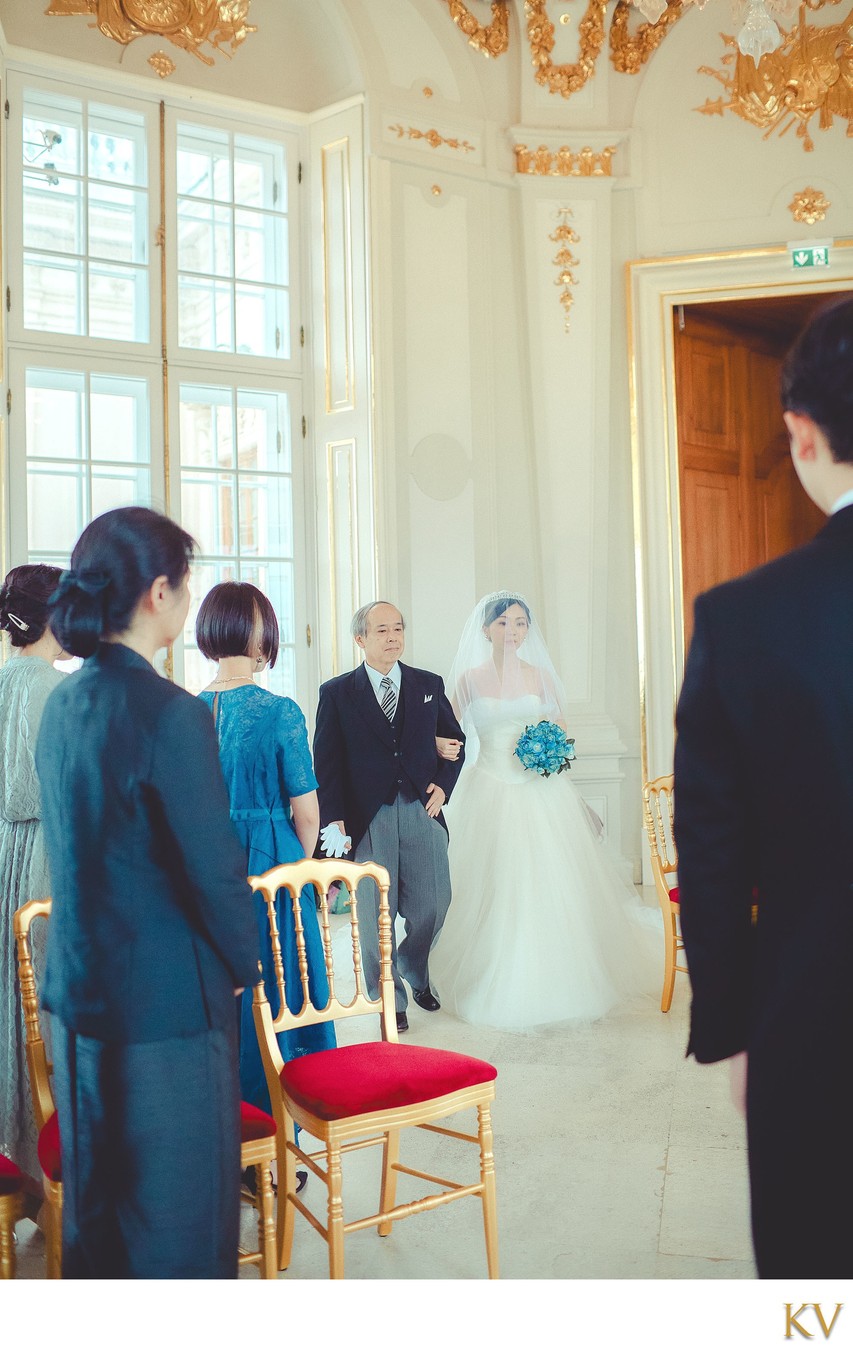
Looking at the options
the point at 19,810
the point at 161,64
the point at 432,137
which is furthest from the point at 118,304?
the point at 19,810

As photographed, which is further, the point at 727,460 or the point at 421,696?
the point at 727,460

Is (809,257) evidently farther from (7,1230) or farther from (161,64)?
(7,1230)

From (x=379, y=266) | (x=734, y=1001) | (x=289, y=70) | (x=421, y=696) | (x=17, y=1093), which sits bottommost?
(x=17, y=1093)

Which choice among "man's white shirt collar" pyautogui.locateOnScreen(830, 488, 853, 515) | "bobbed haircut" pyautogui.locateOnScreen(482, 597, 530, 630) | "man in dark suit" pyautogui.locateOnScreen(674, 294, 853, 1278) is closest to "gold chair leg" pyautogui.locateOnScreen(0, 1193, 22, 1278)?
"man in dark suit" pyautogui.locateOnScreen(674, 294, 853, 1278)

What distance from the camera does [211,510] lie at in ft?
21.7

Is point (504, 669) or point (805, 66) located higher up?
point (805, 66)

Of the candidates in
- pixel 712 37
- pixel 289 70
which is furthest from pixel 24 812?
pixel 712 37

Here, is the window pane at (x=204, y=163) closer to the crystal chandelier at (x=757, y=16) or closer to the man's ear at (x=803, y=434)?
the crystal chandelier at (x=757, y=16)

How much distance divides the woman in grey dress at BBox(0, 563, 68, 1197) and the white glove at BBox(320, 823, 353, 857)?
156 centimetres

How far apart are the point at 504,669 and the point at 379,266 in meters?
2.69

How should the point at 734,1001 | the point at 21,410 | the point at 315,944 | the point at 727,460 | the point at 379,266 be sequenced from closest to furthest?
the point at 734,1001
the point at 315,944
the point at 21,410
the point at 379,266
the point at 727,460

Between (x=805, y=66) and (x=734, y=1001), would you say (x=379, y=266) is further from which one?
(x=734, y=1001)

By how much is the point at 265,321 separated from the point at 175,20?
1625 millimetres

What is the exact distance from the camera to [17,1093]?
2.99 m
